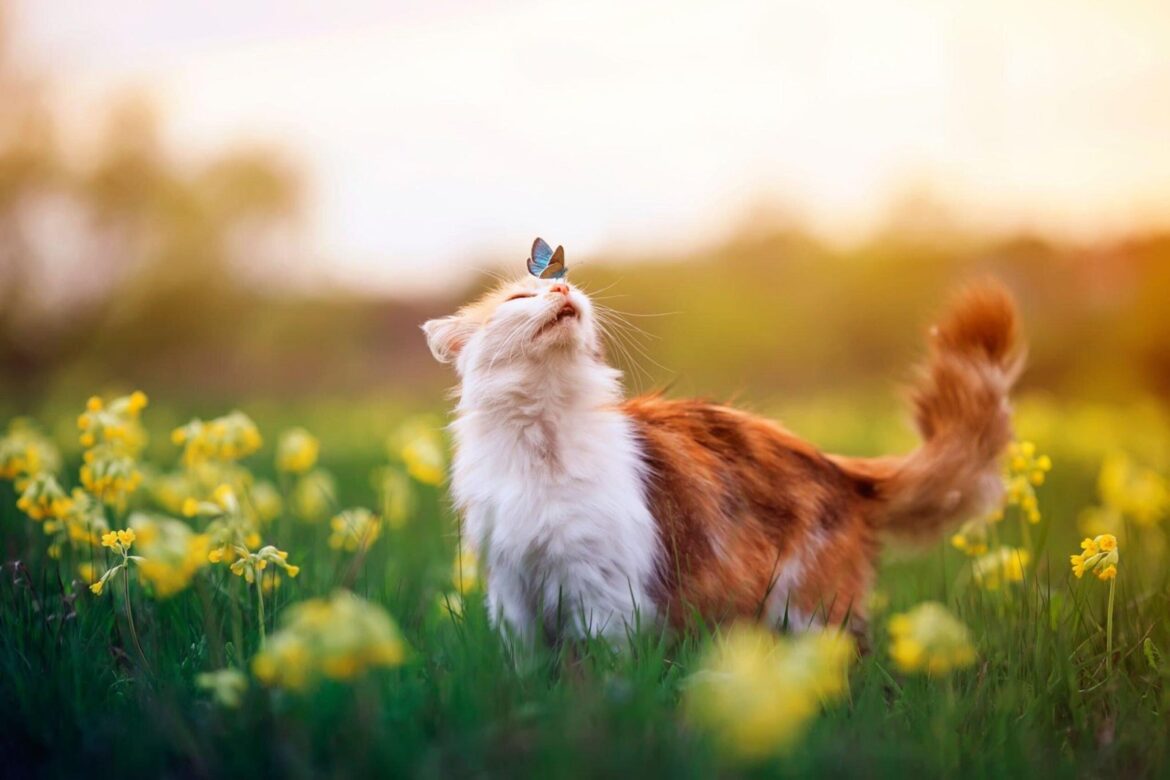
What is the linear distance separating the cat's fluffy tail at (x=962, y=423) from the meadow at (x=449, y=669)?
0.13m

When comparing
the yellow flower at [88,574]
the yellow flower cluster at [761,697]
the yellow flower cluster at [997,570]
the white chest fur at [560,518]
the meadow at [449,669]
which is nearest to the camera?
the yellow flower cluster at [761,697]

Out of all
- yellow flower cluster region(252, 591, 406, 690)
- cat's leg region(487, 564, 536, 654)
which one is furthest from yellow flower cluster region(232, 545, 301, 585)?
yellow flower cluster region(252, 591, 406, 690)

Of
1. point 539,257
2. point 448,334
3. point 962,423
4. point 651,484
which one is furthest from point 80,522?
point 962,423

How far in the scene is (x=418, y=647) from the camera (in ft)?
9.42

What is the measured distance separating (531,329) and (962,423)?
5.96 ft

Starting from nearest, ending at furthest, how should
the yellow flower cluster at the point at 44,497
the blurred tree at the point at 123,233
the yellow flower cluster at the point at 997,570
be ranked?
the yellow flower cluster at the point at 44,497 → the yellow flower cluster at the point at 997,570 → the blurred tree at the point at 123,233

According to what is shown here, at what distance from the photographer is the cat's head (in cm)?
298

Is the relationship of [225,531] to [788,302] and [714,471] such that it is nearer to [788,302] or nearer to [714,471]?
[714,471]

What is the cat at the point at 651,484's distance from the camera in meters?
2.98

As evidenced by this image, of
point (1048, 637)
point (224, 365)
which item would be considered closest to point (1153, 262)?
point (1048, 637)

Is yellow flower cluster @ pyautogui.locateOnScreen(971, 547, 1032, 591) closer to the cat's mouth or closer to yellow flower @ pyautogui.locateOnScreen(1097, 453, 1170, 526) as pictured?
yellow flower @ pyautogui.locateOnScreen(1097, 453, 1170, 526)

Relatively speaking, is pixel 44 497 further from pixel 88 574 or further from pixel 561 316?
pixel 561 316

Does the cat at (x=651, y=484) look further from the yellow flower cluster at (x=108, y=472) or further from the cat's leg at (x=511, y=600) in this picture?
the yellow flower cluster at (x=108, y=472)

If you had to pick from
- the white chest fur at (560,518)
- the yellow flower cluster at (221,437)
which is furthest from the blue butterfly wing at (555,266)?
the yellow flower cluster at (221,437)
